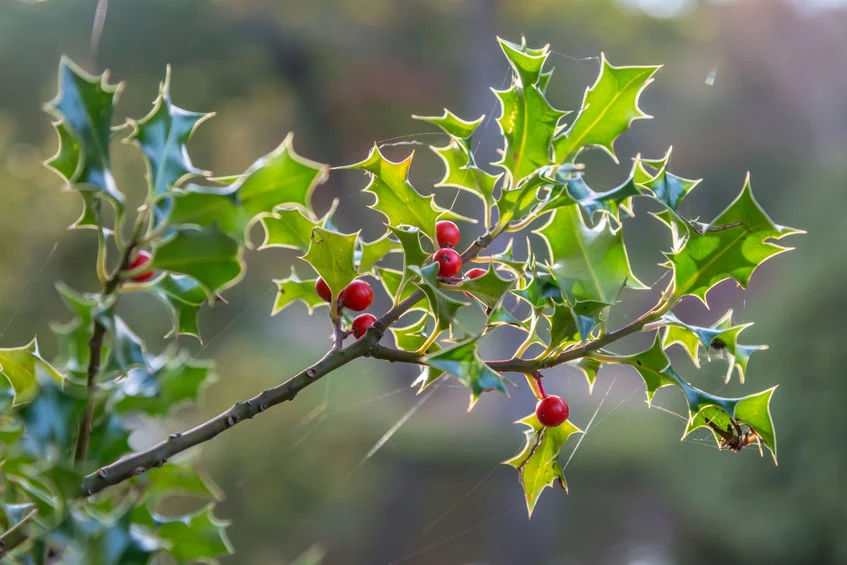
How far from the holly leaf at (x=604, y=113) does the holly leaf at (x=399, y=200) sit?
0.09 metres

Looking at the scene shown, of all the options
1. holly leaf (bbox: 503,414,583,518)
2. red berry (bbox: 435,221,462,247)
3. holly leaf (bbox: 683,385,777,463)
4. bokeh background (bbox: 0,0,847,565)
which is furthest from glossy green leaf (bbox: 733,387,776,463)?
bokeh background (bbox: 0,0,847,565)

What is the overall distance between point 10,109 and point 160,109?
6.13m

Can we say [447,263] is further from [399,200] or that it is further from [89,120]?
[89,120]

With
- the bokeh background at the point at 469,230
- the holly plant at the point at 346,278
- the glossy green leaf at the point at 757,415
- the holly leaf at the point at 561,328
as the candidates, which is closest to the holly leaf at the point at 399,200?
the holly plant at the point at 346,278

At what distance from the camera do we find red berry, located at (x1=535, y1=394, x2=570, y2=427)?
509 millimetres

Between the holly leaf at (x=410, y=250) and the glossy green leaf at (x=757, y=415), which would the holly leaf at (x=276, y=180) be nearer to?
the holly leaf at (x=410, y=250)

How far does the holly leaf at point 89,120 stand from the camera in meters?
0.36

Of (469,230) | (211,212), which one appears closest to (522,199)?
(211,212)

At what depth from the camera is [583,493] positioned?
5801 millimetres

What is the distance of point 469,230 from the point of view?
626 cm

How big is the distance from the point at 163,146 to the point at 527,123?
A: 8.8 inches

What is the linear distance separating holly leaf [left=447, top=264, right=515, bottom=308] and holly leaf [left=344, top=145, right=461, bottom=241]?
0.07 m

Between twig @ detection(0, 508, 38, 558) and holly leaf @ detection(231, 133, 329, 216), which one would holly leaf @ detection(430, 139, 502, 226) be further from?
twig @ detection(0, 508, 38, 558)

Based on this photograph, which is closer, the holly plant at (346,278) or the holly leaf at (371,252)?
the holly plant at (346,278)
